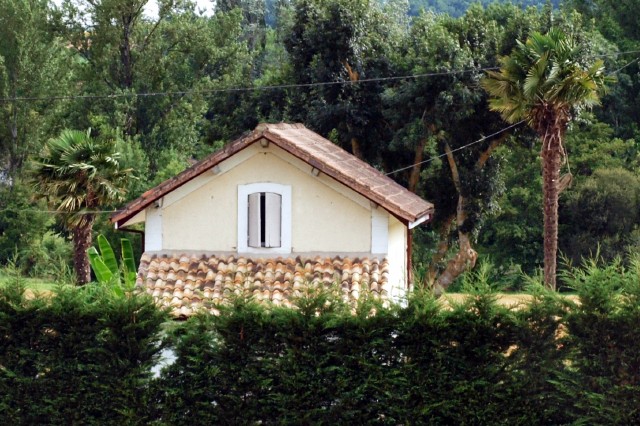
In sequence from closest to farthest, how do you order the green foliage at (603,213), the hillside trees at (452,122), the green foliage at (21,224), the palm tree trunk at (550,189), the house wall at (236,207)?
1. the house wall at (236,207)
2. the palm tree trunk at (550,189)
3. the hillside trees at (452,122)
4. the green foliage at (603,213)
5. the green foliage at (21,224)

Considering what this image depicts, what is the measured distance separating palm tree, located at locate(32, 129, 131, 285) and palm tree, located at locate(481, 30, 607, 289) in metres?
10.8

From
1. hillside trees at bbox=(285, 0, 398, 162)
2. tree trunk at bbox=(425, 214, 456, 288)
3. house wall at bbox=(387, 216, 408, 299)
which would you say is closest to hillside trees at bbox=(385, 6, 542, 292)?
tree trunk at bbox=(425, 214, 456, 288)

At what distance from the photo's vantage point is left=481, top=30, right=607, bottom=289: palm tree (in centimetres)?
3027

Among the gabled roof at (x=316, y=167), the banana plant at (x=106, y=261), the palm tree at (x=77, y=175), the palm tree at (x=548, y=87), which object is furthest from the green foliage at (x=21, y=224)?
the gabled roof at (x=316, y=167)

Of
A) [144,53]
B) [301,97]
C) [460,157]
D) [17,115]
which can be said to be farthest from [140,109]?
[460,157]

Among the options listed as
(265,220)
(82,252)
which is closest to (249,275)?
(265,220)

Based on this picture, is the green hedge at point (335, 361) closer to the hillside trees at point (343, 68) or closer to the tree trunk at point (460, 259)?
the hillside trees at point (343, 68)

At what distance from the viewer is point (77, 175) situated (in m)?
28.6

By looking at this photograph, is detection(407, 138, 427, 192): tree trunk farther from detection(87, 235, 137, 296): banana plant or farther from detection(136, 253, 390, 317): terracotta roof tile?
detection(136, 253, 390, 317): terracotta roof tile

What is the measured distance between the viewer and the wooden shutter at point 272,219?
2038cm

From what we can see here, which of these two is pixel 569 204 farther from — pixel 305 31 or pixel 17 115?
pixel 17 115

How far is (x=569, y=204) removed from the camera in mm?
45031

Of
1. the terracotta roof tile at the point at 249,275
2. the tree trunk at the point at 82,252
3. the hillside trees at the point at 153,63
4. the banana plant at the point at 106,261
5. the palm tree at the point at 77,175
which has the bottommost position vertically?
the terracotta roof tile at the point at 249,275

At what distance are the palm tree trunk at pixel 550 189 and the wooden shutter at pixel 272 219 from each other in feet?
43.2
